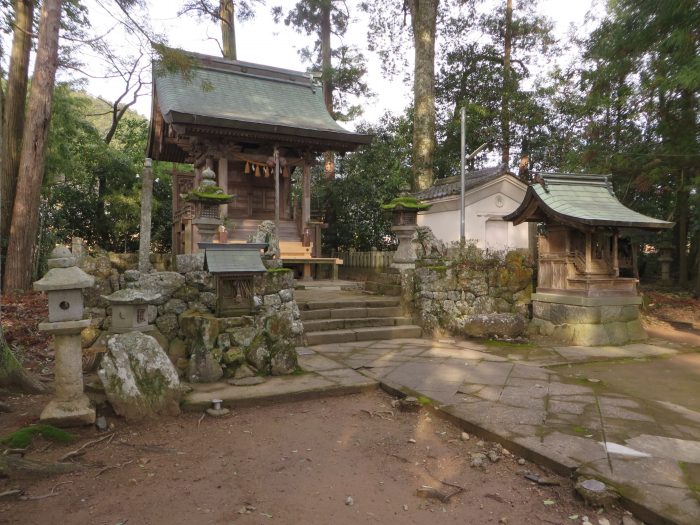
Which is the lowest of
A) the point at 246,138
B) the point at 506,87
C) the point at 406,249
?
the point at 406,249

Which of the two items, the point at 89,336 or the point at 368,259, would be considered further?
the point at 368,259

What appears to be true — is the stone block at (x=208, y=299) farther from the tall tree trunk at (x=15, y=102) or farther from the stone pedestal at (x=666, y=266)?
the stone pedestal at (x=666, y=266)

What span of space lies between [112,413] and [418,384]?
3195 mm

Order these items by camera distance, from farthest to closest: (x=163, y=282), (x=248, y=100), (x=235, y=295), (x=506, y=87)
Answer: (x=506, y=87) → (x=248, y=100) → (x=235, y=295) → (x=163, y=282)

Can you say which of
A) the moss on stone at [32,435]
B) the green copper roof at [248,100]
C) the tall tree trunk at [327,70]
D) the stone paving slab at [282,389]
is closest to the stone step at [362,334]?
the stone paving slab at [282,389]

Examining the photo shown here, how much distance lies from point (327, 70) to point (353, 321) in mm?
15440

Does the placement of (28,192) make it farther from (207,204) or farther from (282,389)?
(282,389)

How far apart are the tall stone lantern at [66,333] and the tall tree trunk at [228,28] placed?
709 inches

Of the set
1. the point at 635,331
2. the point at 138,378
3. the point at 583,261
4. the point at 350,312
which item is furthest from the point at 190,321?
the point at 635,331

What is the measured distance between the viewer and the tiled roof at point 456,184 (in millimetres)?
13445

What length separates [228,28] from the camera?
1959cm

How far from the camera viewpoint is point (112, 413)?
163 inches

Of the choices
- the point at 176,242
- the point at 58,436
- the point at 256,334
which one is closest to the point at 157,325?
the point at 256,334

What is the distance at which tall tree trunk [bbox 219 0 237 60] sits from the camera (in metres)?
19.3
